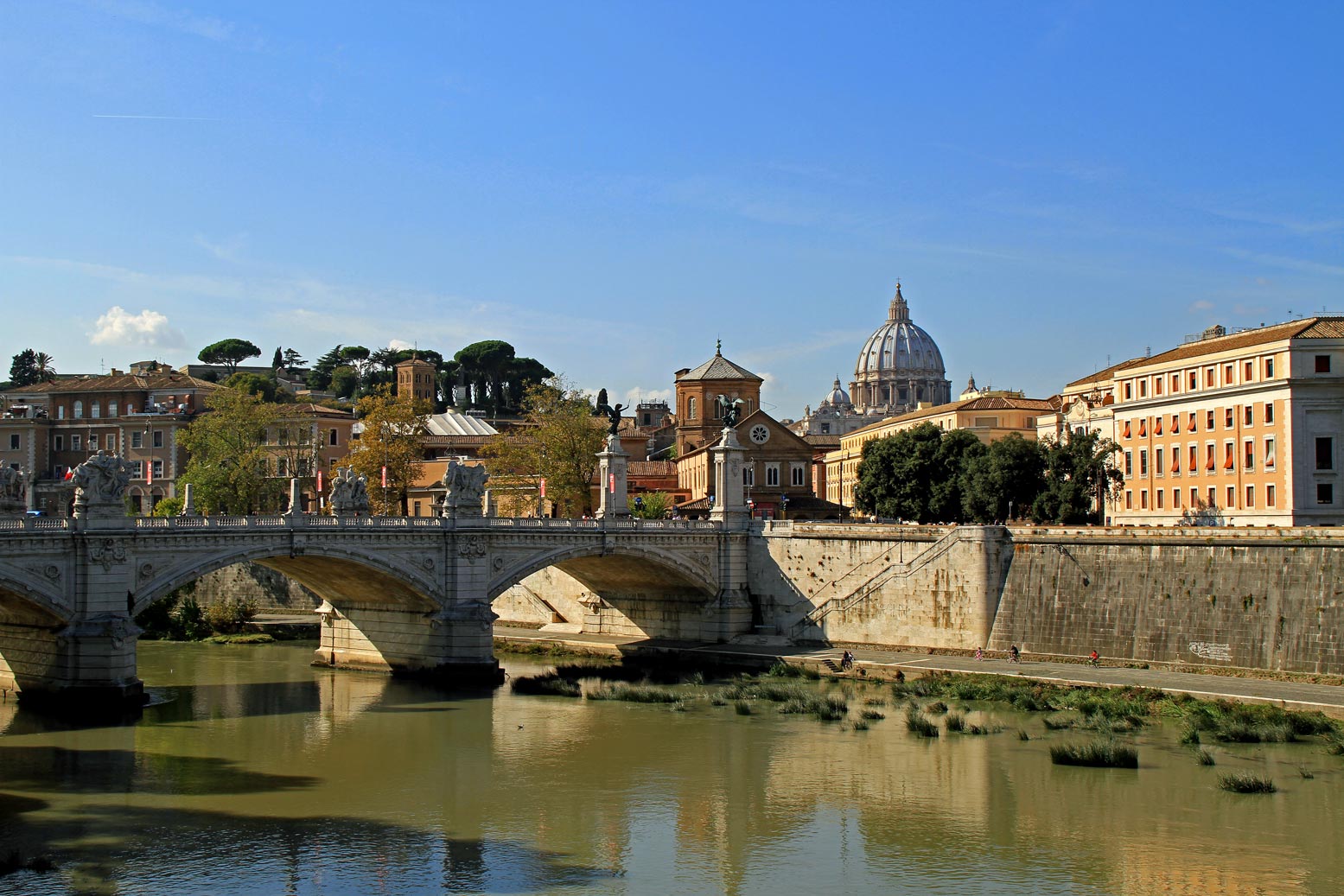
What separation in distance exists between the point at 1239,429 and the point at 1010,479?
34.1ft

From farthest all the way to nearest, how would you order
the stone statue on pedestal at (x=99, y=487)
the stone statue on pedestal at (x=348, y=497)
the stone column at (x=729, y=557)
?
the stone column at (x=729, y=557)
the stone statue on pedestal at (x=348, y=497)
the stone statue on pedestal at (x=99, y=487)

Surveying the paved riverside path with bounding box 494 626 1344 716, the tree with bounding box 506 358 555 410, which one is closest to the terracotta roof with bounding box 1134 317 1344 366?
the paved riverside path with bounding box 494 626 1344 716

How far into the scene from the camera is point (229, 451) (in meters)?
70.4

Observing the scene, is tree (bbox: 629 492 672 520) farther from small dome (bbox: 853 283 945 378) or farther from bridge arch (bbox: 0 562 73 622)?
small dome (bbox: 853 283 945 378)

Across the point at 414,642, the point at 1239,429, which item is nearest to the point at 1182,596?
the point at 1239,429

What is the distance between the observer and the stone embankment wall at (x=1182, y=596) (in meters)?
38.1

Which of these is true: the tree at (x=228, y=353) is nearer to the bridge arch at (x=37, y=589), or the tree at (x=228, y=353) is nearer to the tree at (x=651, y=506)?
the tree at (x=651, y=506)

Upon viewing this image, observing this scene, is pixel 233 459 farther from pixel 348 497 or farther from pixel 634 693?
pixel 634 693

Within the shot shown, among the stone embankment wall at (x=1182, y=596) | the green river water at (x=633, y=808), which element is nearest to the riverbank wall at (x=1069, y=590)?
the stone embankment wall at (x=1182, y=596)

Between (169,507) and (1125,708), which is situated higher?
(169,507)

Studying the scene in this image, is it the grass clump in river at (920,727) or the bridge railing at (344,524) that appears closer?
the grass clump in river at (920,727)

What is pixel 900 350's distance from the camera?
189750mm

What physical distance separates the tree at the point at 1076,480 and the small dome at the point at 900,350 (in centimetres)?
12819

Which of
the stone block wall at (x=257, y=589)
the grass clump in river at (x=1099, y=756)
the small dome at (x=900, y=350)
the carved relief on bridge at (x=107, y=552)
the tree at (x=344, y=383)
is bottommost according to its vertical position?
the grass clump in river at (x=1099, y=756)
